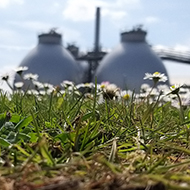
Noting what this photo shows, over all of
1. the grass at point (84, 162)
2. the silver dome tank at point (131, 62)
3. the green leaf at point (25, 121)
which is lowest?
A: the grass at point (84, 162)

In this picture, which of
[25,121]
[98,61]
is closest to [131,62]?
[98,61]

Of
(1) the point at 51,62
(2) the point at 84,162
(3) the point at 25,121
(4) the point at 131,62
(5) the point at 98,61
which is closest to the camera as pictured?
(2) the point at 84,162

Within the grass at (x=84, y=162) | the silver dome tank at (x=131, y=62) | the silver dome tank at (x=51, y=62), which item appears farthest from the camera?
the silver dome tank at (x=51, y=62)

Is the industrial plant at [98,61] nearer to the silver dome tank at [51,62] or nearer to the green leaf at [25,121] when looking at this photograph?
the silver dome tank at [51,62]

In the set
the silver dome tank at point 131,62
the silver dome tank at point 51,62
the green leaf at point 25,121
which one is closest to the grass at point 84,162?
the green leaf at point 25,121

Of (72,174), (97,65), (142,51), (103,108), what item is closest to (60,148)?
(72,174)

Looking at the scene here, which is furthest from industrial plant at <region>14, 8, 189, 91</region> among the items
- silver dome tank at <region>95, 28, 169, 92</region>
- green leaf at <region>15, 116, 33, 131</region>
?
green leaf at <region>15, 116, 33, 131</region>

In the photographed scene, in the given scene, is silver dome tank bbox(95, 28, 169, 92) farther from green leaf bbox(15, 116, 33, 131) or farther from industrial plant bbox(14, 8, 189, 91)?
green leaf bbox(15, 116, 33, 131)

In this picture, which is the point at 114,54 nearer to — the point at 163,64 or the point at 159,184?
the point at 163,64

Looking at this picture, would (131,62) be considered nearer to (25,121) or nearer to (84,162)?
(25,121)
